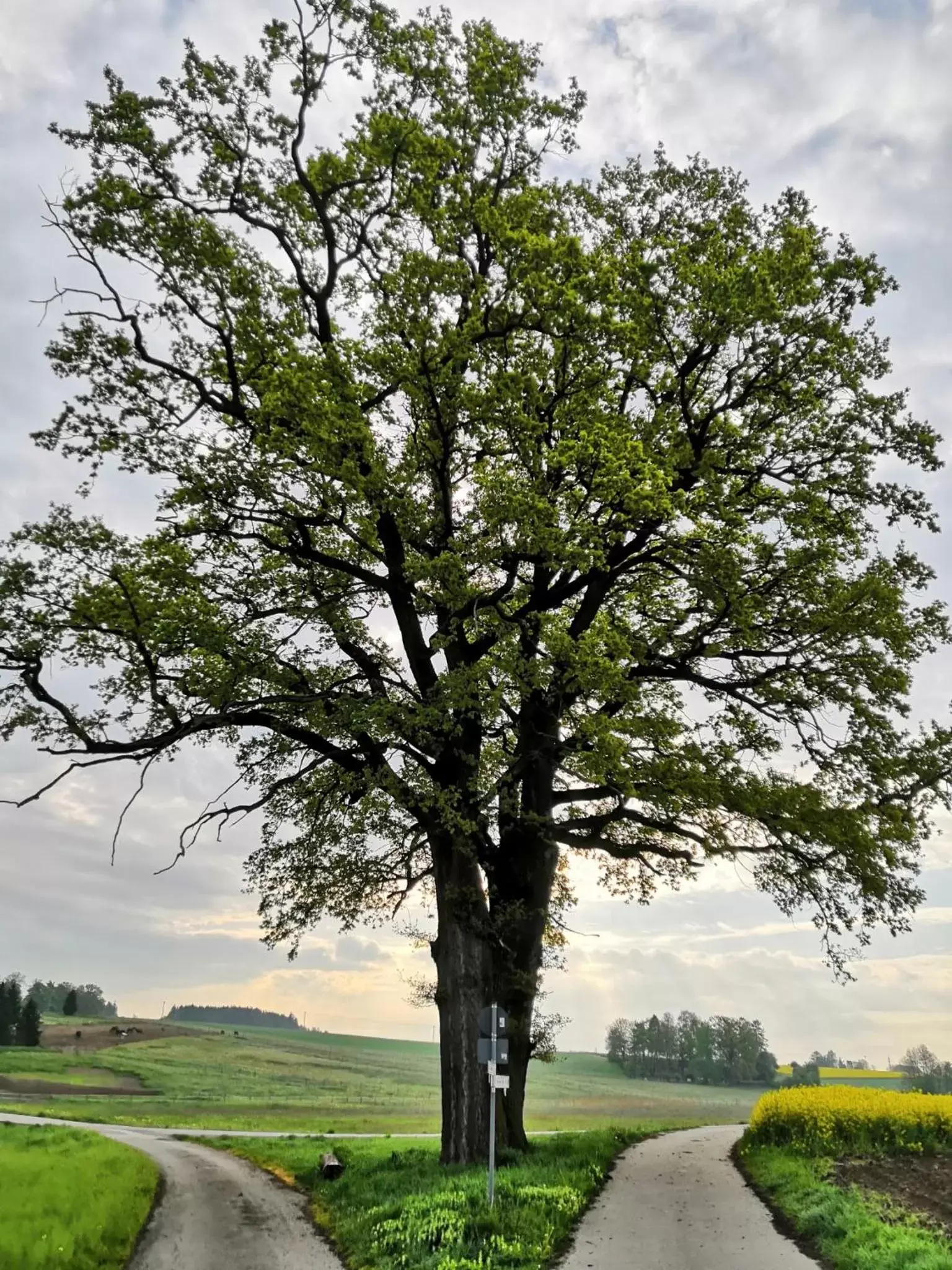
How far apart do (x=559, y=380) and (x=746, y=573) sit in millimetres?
5036

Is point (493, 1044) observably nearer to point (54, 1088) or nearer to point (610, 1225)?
point (610, 1225)

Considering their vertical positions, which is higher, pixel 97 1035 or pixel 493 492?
pixel 493 492

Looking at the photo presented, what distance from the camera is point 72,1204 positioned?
12.5m

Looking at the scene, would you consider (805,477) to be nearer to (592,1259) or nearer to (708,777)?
(708,777)

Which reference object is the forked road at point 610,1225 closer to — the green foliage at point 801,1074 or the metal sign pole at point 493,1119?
the metal sign pole at point 493,1119

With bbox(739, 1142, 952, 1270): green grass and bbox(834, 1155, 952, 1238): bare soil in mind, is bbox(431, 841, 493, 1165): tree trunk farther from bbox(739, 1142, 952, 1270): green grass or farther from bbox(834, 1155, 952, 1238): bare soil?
bbox(834, 1155, 952, 1238): bare soil

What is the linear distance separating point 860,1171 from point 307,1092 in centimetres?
4811

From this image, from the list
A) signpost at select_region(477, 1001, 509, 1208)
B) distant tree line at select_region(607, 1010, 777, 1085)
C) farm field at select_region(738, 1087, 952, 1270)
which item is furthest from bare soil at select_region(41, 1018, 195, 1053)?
signpost at select_region(477, 1001, 509, 1208)

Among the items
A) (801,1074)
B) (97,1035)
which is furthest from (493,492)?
(97,1035)

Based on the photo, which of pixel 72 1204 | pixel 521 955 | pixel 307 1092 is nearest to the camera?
pixel 72 1204

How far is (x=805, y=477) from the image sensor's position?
1639cm

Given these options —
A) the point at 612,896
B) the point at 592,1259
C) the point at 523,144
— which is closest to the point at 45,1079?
the point at 612,896

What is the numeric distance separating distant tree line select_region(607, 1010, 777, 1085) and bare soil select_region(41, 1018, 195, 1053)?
132 ft

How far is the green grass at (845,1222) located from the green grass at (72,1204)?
28.1 feet
